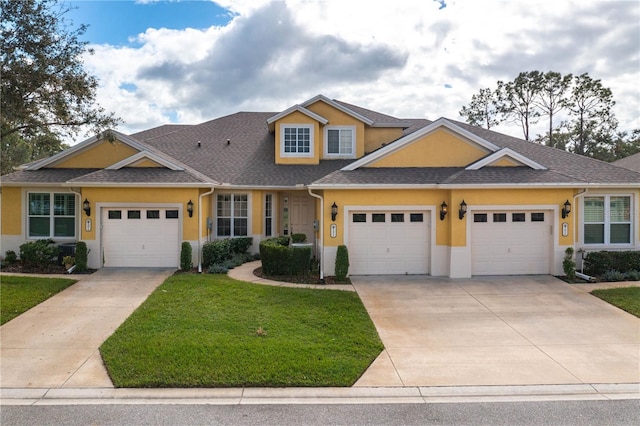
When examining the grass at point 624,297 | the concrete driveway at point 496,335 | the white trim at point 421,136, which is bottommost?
the concrete driveway at point 496,335

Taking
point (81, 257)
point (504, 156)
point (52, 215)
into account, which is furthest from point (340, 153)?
point (52, 215)

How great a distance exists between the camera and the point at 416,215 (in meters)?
12.5

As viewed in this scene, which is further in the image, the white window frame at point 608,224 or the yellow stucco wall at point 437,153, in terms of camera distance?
the yellow stucco wall at point 437,153

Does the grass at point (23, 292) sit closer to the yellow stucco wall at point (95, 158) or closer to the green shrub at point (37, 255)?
the green shrub at point (37, 255)

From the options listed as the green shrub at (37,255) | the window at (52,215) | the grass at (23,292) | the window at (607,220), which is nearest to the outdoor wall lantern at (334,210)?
the grass at (23,292)

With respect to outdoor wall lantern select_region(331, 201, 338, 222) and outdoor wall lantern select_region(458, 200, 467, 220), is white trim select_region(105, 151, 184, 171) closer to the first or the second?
outdoor wall lantern select_region(331, 201, 338, 222)

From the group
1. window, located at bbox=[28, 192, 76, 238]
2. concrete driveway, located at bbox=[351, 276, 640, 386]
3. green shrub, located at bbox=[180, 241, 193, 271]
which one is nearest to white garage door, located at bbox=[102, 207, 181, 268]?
green shrub, located at bbox=[180, 241, 193, 271]

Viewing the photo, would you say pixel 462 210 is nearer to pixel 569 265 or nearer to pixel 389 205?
pixel 389 205

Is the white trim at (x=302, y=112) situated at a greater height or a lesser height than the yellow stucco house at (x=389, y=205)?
greater

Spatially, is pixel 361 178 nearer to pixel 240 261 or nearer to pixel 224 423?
pixel 240 261

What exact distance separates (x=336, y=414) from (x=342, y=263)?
711 centimetres

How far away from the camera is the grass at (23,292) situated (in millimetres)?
8750

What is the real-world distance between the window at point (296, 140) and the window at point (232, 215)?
305cm

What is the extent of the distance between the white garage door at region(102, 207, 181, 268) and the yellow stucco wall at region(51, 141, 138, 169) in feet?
→ 10.3
